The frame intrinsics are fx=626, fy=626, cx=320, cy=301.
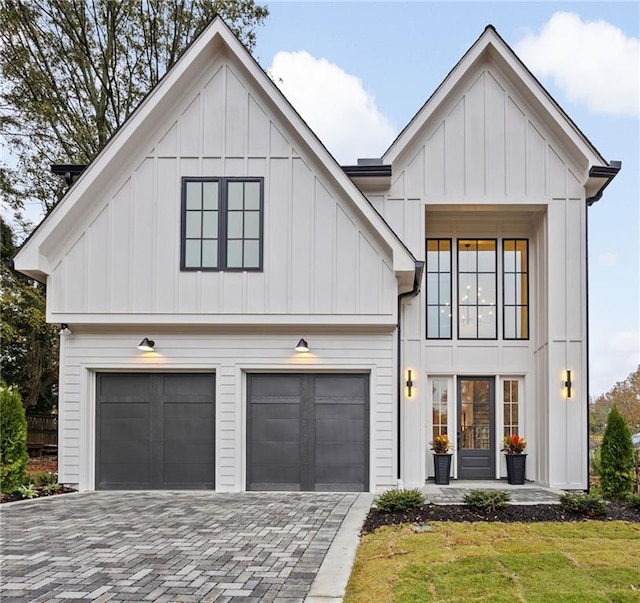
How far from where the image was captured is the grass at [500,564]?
4.96 m

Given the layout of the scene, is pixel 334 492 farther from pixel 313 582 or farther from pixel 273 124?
pixel 273 124

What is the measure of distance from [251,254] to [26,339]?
9.79 metres

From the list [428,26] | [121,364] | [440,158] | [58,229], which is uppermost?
[428,26]

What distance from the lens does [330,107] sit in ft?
98.3

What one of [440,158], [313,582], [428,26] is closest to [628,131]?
[428,26]

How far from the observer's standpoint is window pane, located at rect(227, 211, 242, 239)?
10399 mm

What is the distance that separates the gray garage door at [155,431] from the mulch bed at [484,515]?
11.7 feet

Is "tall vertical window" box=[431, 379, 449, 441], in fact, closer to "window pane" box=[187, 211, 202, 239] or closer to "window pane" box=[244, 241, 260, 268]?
"window pane" box=[244, 241, 260, 268]

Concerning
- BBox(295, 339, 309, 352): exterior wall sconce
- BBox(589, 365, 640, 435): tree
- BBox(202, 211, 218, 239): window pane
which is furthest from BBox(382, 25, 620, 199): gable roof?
BBox(589, 365, 640, 435): tree

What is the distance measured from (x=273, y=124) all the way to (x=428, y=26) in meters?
7.28

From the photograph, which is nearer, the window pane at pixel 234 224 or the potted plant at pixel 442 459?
the window pane at pixel 234 224

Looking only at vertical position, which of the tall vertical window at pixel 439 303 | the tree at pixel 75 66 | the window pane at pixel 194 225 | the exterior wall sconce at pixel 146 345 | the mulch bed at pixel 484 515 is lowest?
the mulch bed at pixel 484 515

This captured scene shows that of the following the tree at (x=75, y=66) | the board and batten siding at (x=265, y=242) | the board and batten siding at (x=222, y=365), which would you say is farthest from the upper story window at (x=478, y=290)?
the tree at (x=75, y=66)

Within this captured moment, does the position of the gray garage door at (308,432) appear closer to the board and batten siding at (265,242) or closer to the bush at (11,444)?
the board and batten siding at (265,242)
